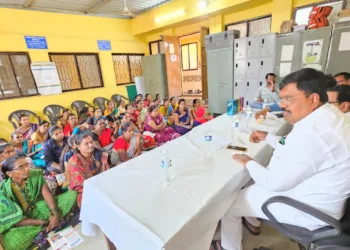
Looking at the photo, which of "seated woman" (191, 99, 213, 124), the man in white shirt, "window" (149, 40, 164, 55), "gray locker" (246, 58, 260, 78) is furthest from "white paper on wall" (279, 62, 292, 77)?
"window" (149, 40, 164, 55)

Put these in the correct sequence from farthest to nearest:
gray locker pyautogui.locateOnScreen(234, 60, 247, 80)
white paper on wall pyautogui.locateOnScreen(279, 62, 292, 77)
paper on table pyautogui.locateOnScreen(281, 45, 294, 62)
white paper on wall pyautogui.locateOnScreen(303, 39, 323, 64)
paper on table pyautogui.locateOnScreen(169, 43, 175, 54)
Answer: paper on table pyautogui.locateOnScreen(169, 43, 175, 54)
gray locker pyautogui.locateOnScreen(234, 60, 247, 80)
white paper on wall pyautogui.locateOnScreen(279, 62, 292, 77)
paper on table pyautogui.locateOnScreen(281, 45, 294, 62)
white paper on wall pyautogui.locateOnScreen(303, 39, 323, 64)

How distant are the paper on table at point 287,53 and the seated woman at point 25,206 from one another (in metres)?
4.41

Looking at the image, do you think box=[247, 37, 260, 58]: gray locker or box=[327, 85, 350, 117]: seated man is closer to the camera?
box=[327, 85, 350, 117]: seated man

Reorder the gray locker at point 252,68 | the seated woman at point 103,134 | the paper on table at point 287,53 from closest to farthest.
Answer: the seated woman at point 103,134
the paper on table at point 287,53
the gray locker at point 252,68

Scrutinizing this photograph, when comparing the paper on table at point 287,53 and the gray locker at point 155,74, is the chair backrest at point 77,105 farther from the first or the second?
the paper on table at point 287,53

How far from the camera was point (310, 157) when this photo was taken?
2.78 feet

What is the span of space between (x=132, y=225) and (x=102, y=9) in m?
6.06

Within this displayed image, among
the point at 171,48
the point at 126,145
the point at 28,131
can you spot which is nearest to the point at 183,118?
the point at 126,145

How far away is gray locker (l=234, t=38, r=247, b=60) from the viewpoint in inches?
170

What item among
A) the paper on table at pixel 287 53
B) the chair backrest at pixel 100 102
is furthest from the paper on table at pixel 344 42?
the chair backrest at pixel 100 102

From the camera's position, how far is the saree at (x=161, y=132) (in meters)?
3.03

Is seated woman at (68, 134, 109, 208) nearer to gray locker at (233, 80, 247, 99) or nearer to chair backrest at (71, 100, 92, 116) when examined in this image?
gray locker at (233, 80, 247, 99)

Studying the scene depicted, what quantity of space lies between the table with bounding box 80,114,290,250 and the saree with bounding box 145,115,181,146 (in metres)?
1.50

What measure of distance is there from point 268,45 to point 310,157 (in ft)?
12.8
